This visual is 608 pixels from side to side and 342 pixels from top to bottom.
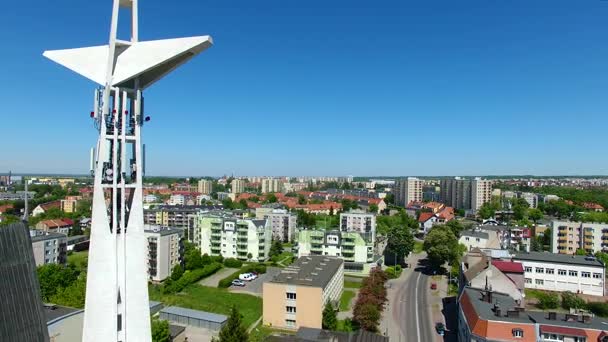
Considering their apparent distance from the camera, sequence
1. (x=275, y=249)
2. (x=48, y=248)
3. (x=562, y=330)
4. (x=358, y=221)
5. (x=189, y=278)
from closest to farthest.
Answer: (x=562, y=330) → (x=189, y=278) → (x=48, y=248) → (x=275, y=249) → (x=358, y=221)

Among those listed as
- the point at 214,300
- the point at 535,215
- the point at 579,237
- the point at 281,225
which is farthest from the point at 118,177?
the point at 535,215

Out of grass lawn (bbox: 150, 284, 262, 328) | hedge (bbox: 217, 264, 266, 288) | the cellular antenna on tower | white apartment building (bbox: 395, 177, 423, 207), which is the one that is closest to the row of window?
grass lawn (bbox: 150, 284, 262, 328)

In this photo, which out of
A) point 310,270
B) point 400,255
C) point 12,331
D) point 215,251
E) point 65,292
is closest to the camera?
point 12,331

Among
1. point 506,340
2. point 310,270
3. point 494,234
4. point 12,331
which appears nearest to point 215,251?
point 310,270

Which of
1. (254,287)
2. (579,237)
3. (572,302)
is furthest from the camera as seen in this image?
(579,237)

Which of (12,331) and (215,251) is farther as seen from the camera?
(215,251)

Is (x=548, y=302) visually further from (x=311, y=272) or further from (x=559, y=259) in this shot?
(x=311, y=272)

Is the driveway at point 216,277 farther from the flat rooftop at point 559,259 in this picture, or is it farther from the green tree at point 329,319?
the flat rooftop at point 559,259

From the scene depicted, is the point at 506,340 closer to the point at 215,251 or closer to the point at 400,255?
the point at 400,255

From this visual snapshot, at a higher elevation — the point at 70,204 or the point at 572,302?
the point at 70,204
